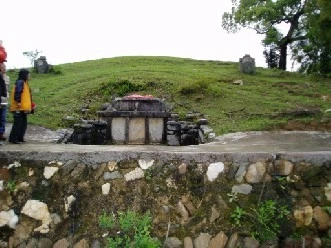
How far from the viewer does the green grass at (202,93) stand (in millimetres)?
10355

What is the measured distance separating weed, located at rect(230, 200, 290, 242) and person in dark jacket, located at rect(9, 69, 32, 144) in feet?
11.3

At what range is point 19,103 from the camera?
5.55 meters

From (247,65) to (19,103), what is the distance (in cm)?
1346

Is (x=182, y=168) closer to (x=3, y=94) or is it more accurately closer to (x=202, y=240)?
(x=202, y=240)

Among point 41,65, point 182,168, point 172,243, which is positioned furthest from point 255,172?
point 41,65

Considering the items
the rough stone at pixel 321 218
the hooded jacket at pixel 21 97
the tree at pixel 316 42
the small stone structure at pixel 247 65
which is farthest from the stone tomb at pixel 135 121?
the small stone structure at pixel 247 65

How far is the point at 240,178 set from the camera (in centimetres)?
388

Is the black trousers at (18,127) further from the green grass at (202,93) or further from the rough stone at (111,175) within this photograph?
the green grass at (202,93)

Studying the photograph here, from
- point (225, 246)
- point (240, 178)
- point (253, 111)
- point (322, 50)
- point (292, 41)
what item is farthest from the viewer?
point (292, 41)

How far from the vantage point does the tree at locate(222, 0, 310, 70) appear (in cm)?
2112

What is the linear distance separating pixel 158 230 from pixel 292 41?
21.0m

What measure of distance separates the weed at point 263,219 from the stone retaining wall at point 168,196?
0.01 meters

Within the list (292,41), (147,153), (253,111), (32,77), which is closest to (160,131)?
(253,111)

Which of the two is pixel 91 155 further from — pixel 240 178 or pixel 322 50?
pixel 322 50
